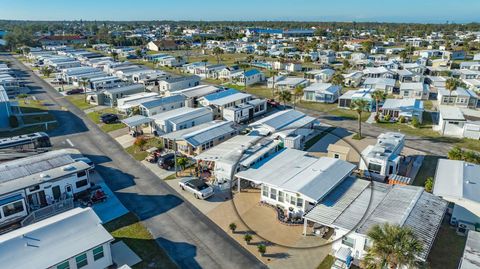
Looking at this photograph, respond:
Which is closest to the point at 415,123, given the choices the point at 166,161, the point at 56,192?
the point at 166,161

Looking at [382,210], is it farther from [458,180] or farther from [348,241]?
[458,180]

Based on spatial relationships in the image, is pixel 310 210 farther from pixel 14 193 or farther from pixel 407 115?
pixel 407 115

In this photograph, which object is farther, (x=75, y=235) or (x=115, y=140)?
(x=115, y=140)

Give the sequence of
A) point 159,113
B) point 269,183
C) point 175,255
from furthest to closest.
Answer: point 159,113
point 269,183
point 175,255

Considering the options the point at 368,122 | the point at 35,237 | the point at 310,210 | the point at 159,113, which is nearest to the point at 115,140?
the point at 159,113

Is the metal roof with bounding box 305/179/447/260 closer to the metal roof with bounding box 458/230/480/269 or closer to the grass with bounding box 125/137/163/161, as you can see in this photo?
the metal roof with bounding box 458/230/480/269

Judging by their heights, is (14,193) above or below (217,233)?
above

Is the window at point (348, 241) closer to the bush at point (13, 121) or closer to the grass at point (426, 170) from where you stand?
the grass at point (426, 170)
